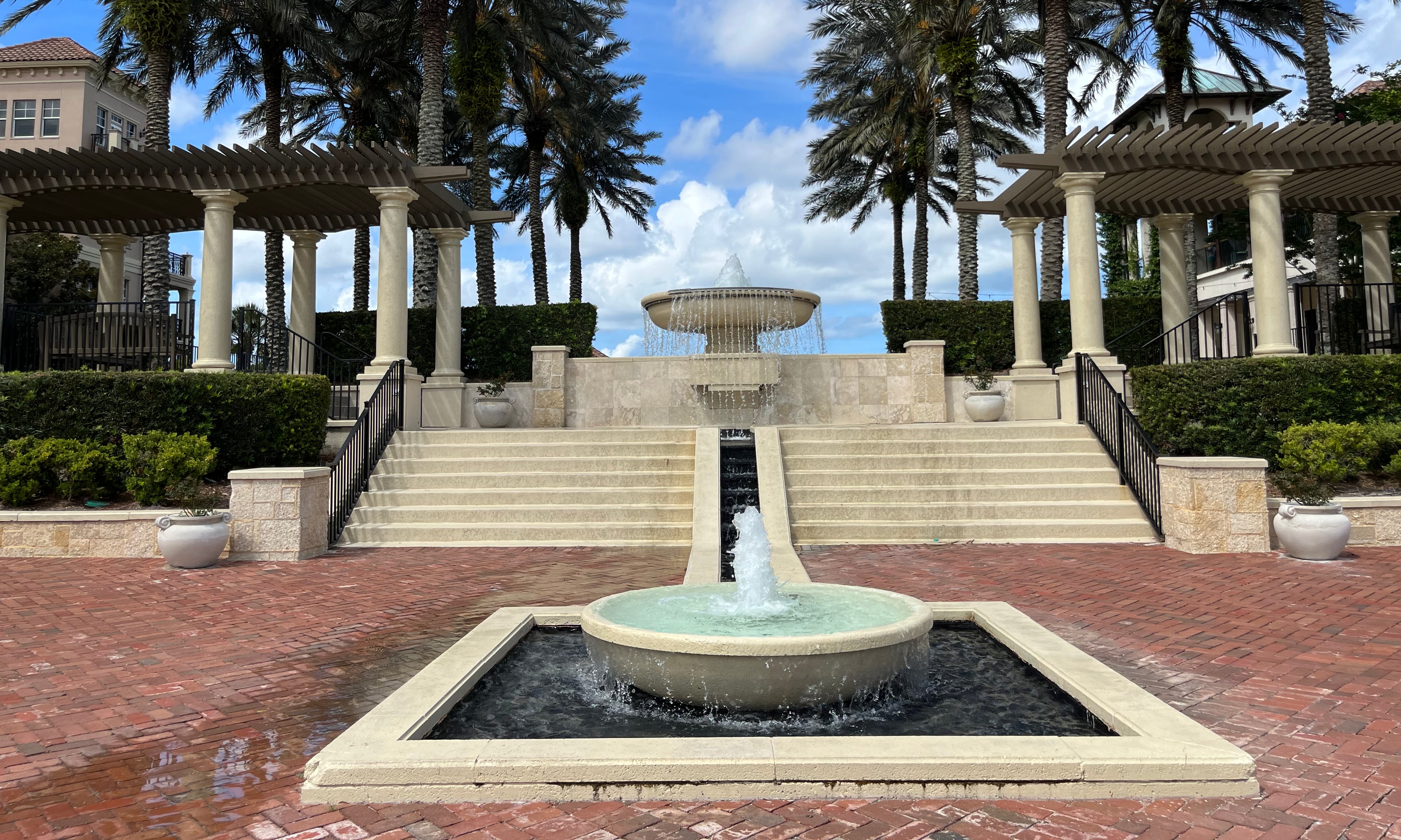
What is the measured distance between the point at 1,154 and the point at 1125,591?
63.0 ft

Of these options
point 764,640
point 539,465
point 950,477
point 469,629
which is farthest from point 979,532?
point 764,640

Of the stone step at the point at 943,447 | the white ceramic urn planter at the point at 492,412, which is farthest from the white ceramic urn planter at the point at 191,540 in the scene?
the white ceramic urn planter at the point at 492,412

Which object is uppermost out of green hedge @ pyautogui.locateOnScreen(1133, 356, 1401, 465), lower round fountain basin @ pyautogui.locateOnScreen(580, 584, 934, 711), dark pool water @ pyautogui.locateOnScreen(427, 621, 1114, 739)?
green hedge @ pyautogui.locateOnScreen(1133, 356, 1401, 465)

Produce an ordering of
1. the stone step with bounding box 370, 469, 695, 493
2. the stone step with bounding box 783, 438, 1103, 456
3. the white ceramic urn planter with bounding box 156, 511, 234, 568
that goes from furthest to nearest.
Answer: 1. the stone step with bounding box 783, 438, 1103, 456
2. the stone step with bounding box 370, 469, 695, 493
3. the white ceramic urn planter with bounding box 156, 511, 234, 568

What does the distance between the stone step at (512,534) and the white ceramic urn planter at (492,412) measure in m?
6.16

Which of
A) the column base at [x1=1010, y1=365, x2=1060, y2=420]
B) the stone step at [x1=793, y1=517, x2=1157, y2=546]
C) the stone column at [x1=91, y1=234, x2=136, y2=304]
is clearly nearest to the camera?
the stone step at [x1=793, y1=517, x2=1157, y2=546]

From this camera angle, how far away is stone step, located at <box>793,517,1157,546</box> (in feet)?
33.2

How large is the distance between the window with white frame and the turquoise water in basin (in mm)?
46845

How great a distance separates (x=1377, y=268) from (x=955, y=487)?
13574 mm

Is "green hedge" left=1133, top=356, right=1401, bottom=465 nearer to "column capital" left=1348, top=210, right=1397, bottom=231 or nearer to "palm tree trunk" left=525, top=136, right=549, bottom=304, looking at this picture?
"column capital" left=1348, top=210, right=1397, bottom=231

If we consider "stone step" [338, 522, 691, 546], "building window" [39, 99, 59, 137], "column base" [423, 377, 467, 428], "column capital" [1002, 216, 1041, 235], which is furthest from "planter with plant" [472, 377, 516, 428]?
"building window" [39, 99, 59, 137]

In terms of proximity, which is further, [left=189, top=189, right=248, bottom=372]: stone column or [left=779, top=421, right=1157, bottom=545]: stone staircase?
[left=189, top=189, right=248, bottom=372]: stone column

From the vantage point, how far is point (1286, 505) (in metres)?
8.91

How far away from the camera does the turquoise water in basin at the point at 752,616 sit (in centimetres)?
465
